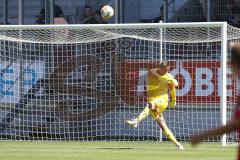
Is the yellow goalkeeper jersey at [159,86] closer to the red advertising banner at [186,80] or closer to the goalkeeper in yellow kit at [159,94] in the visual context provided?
the goalkeeper in yellow kit at [159,94]

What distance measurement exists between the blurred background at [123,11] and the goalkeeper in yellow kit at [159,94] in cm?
392

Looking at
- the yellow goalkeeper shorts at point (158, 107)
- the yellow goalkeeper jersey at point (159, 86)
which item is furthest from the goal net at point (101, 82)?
the yellow goalkeeper shorts at point (158, 107)

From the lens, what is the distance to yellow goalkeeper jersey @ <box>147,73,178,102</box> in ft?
63.3

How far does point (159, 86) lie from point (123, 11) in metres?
4.80

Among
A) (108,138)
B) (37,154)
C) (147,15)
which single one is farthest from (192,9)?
(37,154)

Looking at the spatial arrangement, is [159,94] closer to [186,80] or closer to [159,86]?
[159,86]

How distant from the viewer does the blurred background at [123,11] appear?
23.0 m

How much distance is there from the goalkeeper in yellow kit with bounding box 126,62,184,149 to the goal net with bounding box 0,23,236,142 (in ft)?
5.76

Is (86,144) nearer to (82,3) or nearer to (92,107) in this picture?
(92,107)

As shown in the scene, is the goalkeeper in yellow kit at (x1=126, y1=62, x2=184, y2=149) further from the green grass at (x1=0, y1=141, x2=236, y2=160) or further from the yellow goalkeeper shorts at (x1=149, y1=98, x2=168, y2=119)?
the green grass at (x1=0, y1=141, x2=236, y2=160)

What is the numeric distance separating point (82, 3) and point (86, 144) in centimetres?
569

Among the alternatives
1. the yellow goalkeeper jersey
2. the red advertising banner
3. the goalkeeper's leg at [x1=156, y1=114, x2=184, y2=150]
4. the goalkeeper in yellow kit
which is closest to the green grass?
the goalkeeper's leg at [x1=156, y1=114, x2=184, y2=150]

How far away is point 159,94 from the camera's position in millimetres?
19516

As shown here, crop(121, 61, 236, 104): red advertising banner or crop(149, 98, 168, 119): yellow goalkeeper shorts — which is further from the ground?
crop(121, 61, 236, 104): red advertising banner
